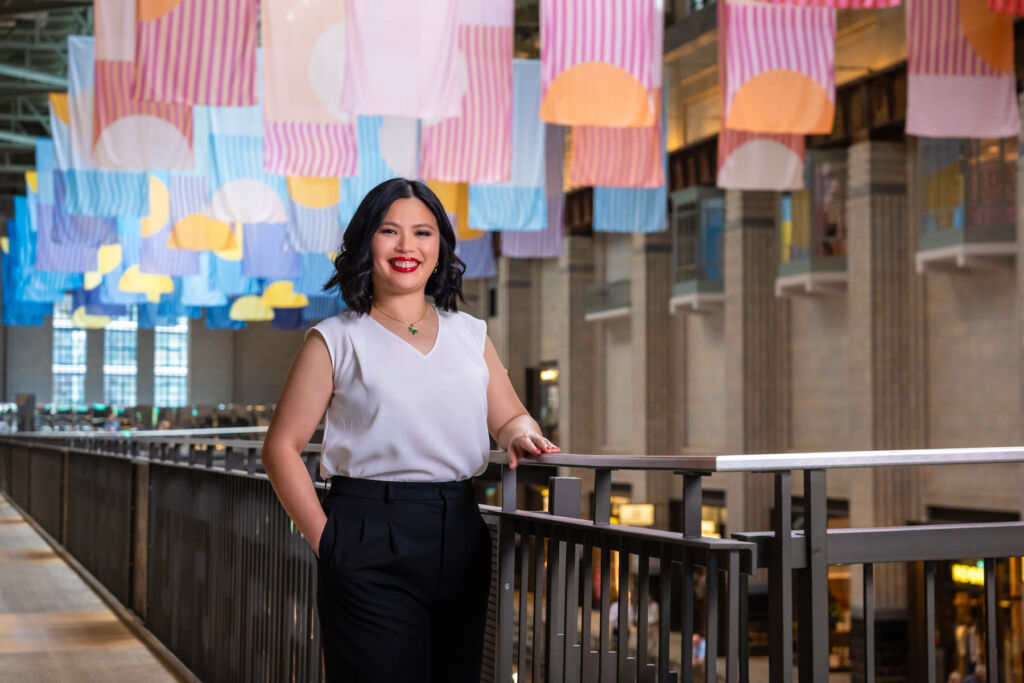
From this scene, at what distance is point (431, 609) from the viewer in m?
2.95

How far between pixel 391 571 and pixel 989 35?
1389 centimetres

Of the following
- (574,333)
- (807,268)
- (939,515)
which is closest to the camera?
(939,515)

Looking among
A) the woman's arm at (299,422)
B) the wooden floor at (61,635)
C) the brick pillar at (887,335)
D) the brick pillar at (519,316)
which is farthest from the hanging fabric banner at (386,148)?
the brick pillar at (519,316)

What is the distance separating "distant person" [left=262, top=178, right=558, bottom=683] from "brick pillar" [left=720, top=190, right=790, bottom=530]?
1076 inches

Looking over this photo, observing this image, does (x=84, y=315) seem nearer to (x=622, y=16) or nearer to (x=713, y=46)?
(x=713, y=46)

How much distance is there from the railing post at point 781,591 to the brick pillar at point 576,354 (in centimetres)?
3612

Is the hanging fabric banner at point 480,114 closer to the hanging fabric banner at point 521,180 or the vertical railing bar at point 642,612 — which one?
the hanging fabric banner at point 521,180

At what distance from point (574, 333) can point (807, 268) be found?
12.7 m

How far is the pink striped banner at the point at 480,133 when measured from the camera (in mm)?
15445

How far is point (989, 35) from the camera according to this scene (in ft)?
48.9

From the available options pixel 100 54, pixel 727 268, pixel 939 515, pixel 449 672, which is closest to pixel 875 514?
pixel 939 515

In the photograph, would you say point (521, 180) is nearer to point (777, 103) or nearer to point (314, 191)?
point (314, 191)

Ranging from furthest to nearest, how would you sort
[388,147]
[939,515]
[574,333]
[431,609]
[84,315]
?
[574,333], [84,315], [939,515], [388,147], [431,609]

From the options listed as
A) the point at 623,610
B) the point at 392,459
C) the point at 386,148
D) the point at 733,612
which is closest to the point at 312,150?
the point at 386,148
